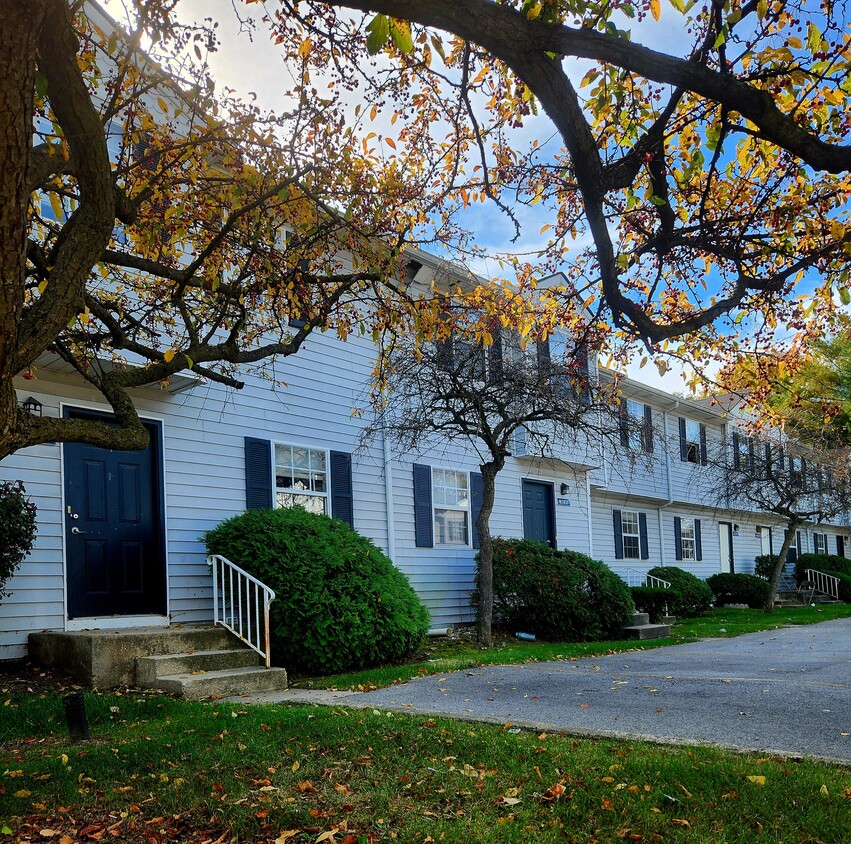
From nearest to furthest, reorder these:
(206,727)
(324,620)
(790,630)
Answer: (206,727)
(324,620)
(790,630)

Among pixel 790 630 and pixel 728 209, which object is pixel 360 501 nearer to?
pixel 728 209

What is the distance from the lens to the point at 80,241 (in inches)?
179

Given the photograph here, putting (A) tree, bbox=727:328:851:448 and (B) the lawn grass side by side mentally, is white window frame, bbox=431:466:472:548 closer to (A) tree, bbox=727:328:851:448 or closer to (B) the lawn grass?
(A) tree, bbox=727:328:851:448

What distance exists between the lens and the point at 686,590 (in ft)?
70.3

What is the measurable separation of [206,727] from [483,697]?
8.95ft

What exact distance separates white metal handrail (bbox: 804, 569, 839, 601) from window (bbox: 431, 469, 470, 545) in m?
19.3

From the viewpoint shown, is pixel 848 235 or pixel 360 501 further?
pixel 360 501

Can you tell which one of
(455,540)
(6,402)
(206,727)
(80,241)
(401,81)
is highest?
(401,81)

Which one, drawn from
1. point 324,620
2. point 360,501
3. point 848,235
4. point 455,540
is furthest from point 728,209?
point 455,540

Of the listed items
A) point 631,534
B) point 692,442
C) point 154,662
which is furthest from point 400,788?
point 692,442

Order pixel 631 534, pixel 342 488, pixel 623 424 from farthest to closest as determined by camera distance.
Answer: pixel 631 534 → pixel 342 488 → pixel 623 424

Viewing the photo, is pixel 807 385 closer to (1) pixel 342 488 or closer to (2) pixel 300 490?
(1) pixel 342 488

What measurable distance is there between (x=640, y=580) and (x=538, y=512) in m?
5.74

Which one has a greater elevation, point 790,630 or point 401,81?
point 401,81
